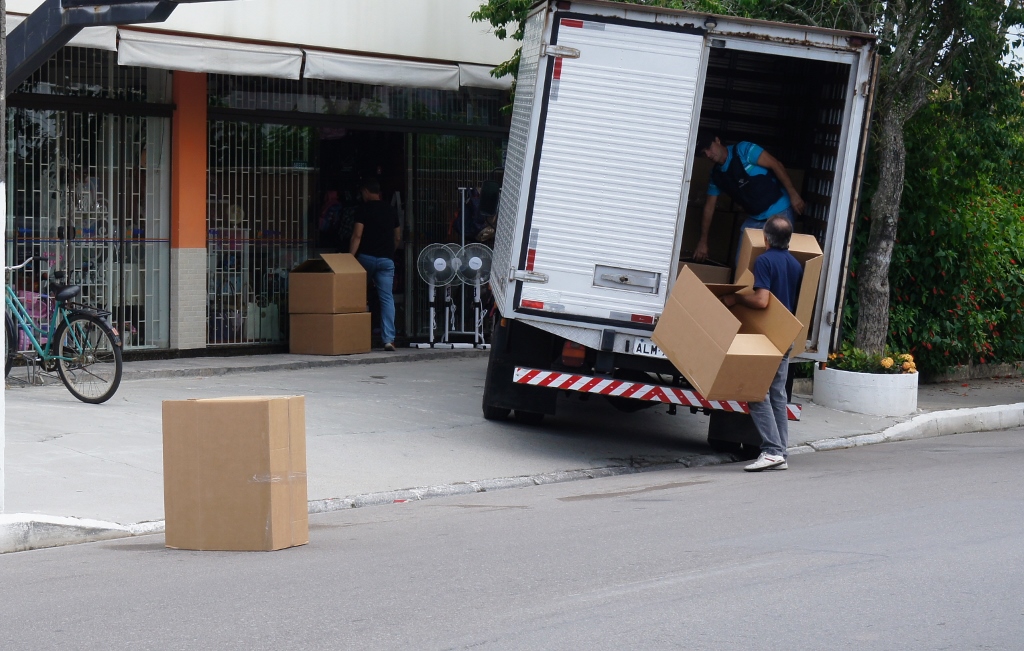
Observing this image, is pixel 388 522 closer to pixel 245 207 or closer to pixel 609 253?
pixel 609 253

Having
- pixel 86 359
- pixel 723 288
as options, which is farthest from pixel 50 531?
pixel 723 288

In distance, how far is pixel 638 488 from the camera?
907 centimetres

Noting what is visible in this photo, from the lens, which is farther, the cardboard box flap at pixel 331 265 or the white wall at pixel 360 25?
the cardboard box flap at pixel 331 265

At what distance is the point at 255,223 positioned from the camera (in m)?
14.6

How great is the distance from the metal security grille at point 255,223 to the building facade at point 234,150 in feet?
0.05

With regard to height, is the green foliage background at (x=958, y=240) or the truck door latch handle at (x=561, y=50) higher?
the truck door latch handle at (x=561, y=50)

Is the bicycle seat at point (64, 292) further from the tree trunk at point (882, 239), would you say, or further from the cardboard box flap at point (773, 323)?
the tree trunk at point (882, 239)

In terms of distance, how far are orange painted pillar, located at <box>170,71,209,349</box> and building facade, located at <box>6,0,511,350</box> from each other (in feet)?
0.06

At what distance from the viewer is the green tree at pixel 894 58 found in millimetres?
12859

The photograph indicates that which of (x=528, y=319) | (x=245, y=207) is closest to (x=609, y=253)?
(x=528, y=319)

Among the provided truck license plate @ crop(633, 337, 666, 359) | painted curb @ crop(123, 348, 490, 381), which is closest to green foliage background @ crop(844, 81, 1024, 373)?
painted curb @ crop(123, 348, 490, 381)

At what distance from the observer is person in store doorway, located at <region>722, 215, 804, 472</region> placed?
959 centimetres

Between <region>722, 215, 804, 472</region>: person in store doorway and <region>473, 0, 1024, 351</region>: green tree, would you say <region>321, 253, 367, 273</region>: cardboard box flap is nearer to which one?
<region>473, 0, 1024, 351</region>: green tree

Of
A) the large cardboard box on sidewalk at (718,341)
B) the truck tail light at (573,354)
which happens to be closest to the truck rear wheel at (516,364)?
the truck tail light at (573,354)
